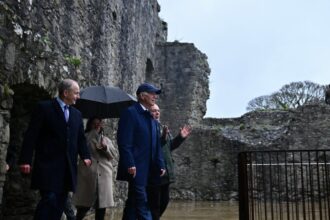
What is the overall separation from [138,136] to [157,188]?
0.60 metres

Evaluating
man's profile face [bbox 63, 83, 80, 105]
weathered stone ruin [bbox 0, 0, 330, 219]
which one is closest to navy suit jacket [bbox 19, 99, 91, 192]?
man's profile face [bbox 63, 83, 80, 105]

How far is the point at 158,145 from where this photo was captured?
4711 millimetres

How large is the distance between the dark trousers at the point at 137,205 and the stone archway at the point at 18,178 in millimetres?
2179

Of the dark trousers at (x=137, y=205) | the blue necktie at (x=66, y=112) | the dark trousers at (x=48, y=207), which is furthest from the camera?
the blue necktie at (x=66, y=112)

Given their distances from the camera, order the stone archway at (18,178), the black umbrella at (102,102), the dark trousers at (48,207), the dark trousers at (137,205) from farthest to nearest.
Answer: the black umbrella at (102,102) → the stone archway at (18,178) → the dark trousers at (137,205) → the dark trousers at (48,207)

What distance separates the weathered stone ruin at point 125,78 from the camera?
5.29m

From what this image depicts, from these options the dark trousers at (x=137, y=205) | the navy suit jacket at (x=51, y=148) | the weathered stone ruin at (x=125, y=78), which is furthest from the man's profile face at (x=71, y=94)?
the dark trousers at (x=137, y=205)

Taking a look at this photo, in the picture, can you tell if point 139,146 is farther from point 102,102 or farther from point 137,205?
point 102,102

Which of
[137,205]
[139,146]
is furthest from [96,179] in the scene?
[137,205]

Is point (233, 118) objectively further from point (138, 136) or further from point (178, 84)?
point (138, 136)

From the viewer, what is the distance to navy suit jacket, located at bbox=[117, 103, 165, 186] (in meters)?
4.36

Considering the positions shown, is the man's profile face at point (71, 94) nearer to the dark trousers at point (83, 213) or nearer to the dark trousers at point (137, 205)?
the dark trousers at point (137, 205)

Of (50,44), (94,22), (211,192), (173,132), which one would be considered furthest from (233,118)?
(50,44)

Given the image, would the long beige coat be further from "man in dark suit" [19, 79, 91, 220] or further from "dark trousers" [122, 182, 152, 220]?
"dark trousers" [122, 182, 152, 220]
